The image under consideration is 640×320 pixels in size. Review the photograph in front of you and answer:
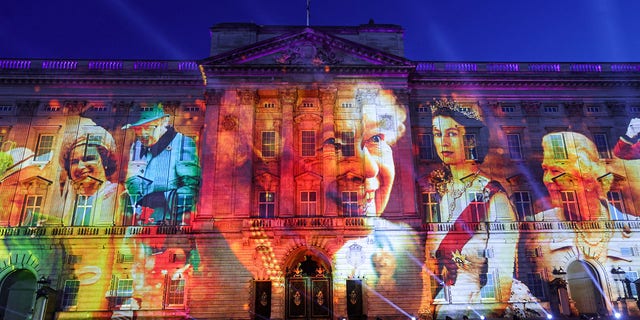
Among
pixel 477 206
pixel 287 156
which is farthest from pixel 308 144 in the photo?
pixel 477 206

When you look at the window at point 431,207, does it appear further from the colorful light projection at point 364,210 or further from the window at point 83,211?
the window at point 83,211

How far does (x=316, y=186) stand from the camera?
3400 centimetres

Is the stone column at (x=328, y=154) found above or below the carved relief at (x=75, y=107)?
below

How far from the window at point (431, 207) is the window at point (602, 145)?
13.0 m

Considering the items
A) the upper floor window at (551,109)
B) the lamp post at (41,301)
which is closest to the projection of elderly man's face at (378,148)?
the upper floor window at (551,109)

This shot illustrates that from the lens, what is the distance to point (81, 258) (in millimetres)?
32562

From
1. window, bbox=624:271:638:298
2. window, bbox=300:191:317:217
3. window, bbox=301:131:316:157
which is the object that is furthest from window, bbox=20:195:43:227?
window, bbox=624:271:638:298

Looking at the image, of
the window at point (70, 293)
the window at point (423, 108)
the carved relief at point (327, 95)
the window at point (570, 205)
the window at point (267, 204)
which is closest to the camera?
the window at point (70, 293)

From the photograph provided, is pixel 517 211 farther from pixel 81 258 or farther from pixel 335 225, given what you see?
pixel 81 258

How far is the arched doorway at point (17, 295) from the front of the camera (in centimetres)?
3228

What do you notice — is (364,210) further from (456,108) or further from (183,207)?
(183,207)

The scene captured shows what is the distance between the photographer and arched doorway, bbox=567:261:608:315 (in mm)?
33938

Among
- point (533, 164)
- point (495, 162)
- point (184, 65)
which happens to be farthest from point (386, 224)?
point (184, 65)

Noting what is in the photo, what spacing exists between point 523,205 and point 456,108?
8.44 m
